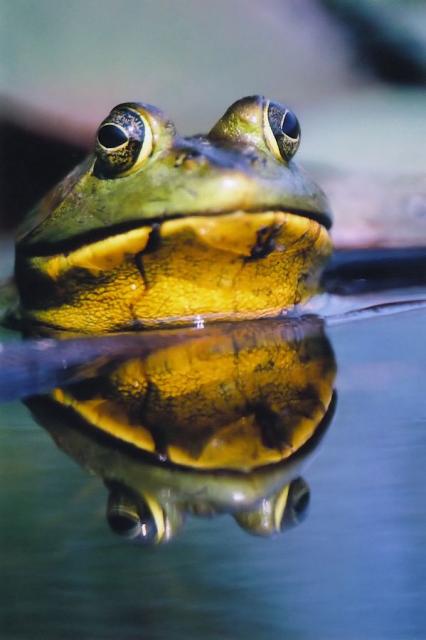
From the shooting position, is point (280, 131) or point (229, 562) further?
point (280, 131)

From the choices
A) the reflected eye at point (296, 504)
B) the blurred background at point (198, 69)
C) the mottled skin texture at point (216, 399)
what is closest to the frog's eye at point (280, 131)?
the mottled skin texture at point (216, 399)

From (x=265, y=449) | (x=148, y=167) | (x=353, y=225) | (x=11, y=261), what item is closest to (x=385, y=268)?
(x=353, y=225)

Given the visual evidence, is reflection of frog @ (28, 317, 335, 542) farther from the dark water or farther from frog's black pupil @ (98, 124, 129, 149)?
frog's black pupil @ (98, 124, 129, 149)

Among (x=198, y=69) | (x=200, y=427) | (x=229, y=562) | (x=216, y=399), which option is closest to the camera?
(x=229, y=562)

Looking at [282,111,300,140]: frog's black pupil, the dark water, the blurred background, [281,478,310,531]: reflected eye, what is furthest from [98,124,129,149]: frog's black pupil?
the blurred background

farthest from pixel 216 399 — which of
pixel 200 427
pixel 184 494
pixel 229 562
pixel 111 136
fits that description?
pixel 111 136

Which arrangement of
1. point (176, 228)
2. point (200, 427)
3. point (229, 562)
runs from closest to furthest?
point (229, 562)
point (200, 427)
point (176, 228)

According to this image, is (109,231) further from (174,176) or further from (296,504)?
(296,504)

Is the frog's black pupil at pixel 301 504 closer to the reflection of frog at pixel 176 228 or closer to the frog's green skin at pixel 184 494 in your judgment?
the frog's green skin at pixel 184 494
